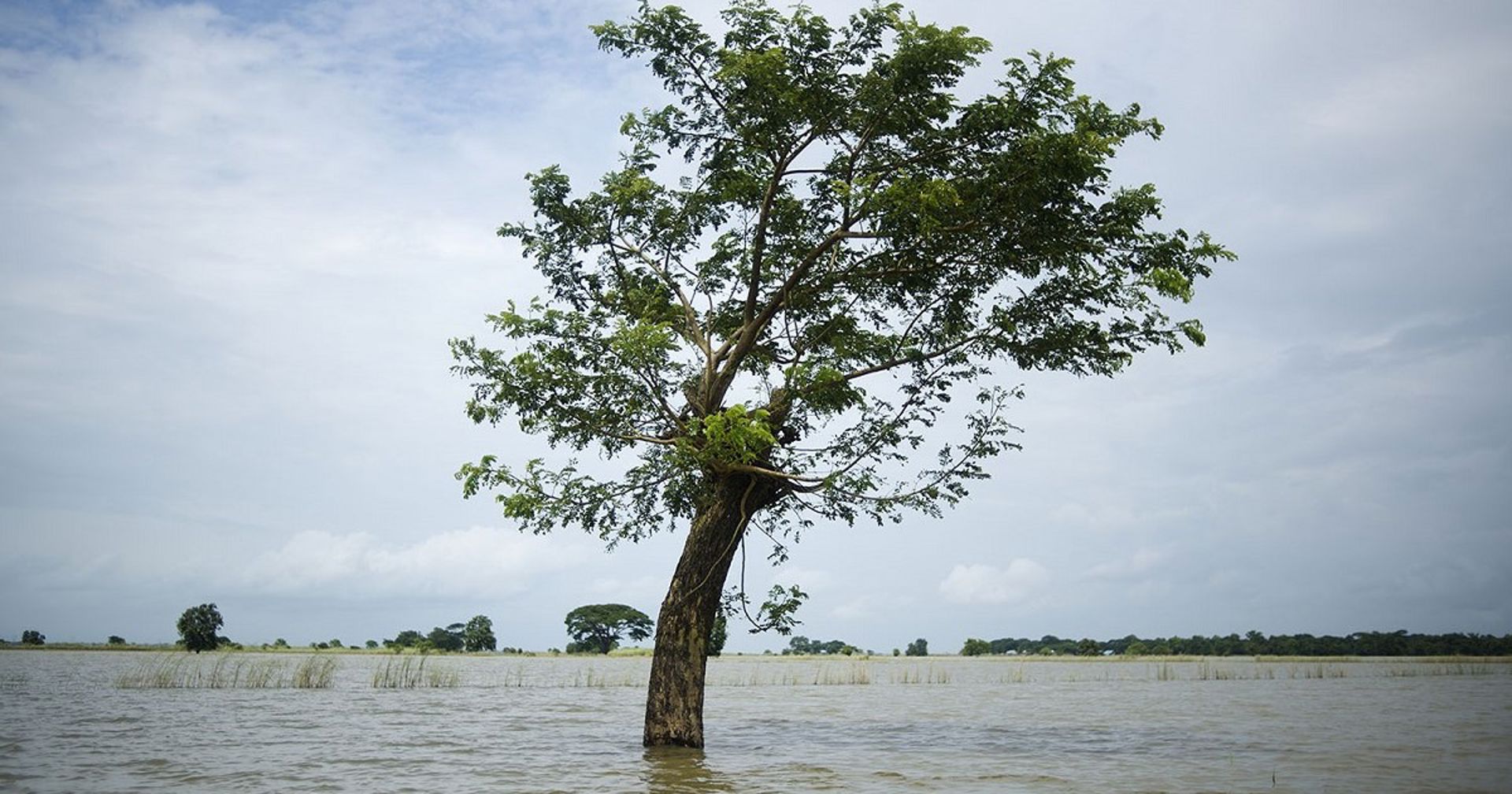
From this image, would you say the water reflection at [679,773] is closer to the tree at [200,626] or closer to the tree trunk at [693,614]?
the tree trunk at [693,614]

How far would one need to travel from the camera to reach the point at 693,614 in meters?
16.7

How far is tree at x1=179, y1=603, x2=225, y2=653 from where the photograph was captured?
225 feet

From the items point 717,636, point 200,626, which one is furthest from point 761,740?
point 200,626

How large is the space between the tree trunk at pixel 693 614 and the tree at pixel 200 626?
204 feet

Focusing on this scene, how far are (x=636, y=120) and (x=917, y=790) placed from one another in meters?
11.7

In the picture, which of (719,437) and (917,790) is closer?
(917,790)

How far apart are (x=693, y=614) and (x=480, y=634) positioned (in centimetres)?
8172

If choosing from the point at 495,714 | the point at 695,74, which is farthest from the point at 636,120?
the point at 495,714

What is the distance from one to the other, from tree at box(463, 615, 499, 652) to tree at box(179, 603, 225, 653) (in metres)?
24.0

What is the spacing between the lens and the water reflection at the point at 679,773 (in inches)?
499

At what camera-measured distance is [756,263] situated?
17547 millimetres

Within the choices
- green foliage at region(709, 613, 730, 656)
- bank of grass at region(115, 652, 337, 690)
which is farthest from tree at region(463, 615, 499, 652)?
green foliage at region(709, 613, 730, 656)

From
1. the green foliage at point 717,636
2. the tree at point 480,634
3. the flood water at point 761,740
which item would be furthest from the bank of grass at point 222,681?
the tree at point 480,634

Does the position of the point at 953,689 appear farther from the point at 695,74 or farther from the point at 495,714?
the point at 695,74
